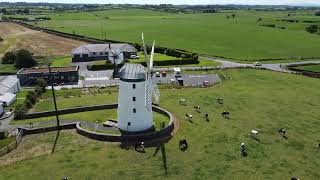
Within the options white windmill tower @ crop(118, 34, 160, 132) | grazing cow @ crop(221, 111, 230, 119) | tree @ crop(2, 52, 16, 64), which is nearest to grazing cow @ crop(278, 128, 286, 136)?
grazing cow @ crop(221, 111, 230, 119)

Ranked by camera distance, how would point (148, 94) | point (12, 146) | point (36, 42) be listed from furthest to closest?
point (36, 42) < point (148, 94) < point (12, 146)

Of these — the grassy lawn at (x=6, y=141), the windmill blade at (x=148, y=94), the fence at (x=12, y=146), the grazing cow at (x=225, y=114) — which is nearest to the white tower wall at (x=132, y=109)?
the windmill blade at (x=148, y=94)

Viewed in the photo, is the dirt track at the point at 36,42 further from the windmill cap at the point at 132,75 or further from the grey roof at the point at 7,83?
the windmill cap at the point at 132,75

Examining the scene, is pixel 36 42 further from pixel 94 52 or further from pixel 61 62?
pixel 94 52

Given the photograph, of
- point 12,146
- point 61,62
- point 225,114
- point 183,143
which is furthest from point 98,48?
point 183,143

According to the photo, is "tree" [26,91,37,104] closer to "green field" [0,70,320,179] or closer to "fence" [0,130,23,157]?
"green field" [0,70,320,179]
